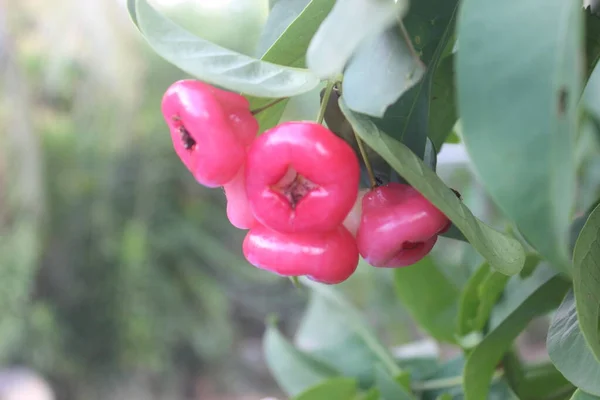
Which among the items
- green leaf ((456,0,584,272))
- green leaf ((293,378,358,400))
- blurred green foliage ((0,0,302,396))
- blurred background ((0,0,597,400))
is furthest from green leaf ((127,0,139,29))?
blurred green foliage ((0,0,302,396))

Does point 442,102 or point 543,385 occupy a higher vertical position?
point 442,102

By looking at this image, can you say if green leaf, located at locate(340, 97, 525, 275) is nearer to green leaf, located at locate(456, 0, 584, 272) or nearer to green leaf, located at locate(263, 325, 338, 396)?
green leaf, located at locate(456, 0, 584, 272)

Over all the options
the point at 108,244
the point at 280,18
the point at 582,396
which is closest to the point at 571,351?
the point at 582,396

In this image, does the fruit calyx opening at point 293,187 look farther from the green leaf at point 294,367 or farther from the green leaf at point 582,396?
the green leaf at point 294,367

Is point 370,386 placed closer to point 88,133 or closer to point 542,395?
point 542,395

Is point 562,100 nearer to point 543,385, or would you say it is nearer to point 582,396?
point 582,396

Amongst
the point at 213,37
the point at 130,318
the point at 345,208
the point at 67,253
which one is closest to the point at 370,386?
the point at 345,208

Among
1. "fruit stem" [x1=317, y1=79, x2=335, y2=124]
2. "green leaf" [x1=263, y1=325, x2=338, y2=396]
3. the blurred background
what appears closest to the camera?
"fruit stem" [x1=317, y1=79, x2=335, y2=124]
